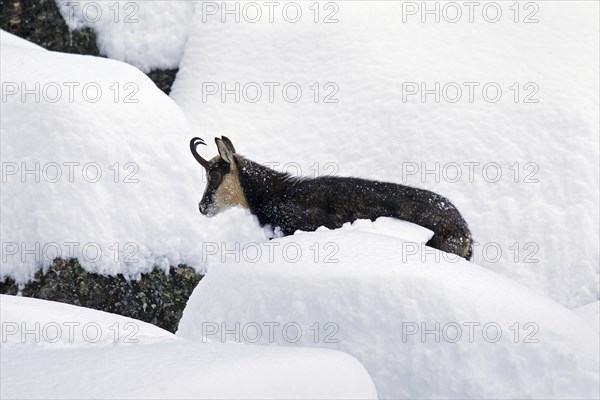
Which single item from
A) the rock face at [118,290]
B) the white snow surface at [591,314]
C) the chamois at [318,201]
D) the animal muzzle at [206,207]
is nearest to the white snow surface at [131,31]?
the chamois at [318,201]

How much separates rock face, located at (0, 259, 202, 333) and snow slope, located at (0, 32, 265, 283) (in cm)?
9

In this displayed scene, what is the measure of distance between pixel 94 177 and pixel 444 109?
3.71 metres

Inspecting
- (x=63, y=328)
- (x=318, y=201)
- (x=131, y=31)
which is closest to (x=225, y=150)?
(x=318, y=201)

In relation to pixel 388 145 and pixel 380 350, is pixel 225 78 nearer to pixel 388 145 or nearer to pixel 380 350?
pixel 388 145

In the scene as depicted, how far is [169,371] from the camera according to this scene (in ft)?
10.3

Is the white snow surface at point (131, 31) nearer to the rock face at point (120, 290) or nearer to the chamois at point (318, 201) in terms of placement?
the chamois at point (318, 201)

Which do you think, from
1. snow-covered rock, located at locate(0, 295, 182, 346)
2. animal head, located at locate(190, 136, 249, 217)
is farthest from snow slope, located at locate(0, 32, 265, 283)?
snow-covered rock, located at locate(0, 295, 182, 346)

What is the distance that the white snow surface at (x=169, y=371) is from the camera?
2980 millimetres

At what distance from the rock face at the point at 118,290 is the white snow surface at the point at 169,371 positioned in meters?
5.00

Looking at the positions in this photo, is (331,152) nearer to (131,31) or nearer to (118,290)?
(118,290)

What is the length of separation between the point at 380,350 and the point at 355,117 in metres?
5.83

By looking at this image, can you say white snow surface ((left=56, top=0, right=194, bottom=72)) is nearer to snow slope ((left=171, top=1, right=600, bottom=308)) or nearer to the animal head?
snow slope ((left=171, top=1, right=600, bottom=308))

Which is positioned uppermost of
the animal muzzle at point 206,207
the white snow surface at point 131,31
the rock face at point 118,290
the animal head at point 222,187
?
the white snow surface at point 131,31

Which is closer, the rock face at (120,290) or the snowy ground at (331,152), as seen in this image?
the snowy ground at (331,152)
